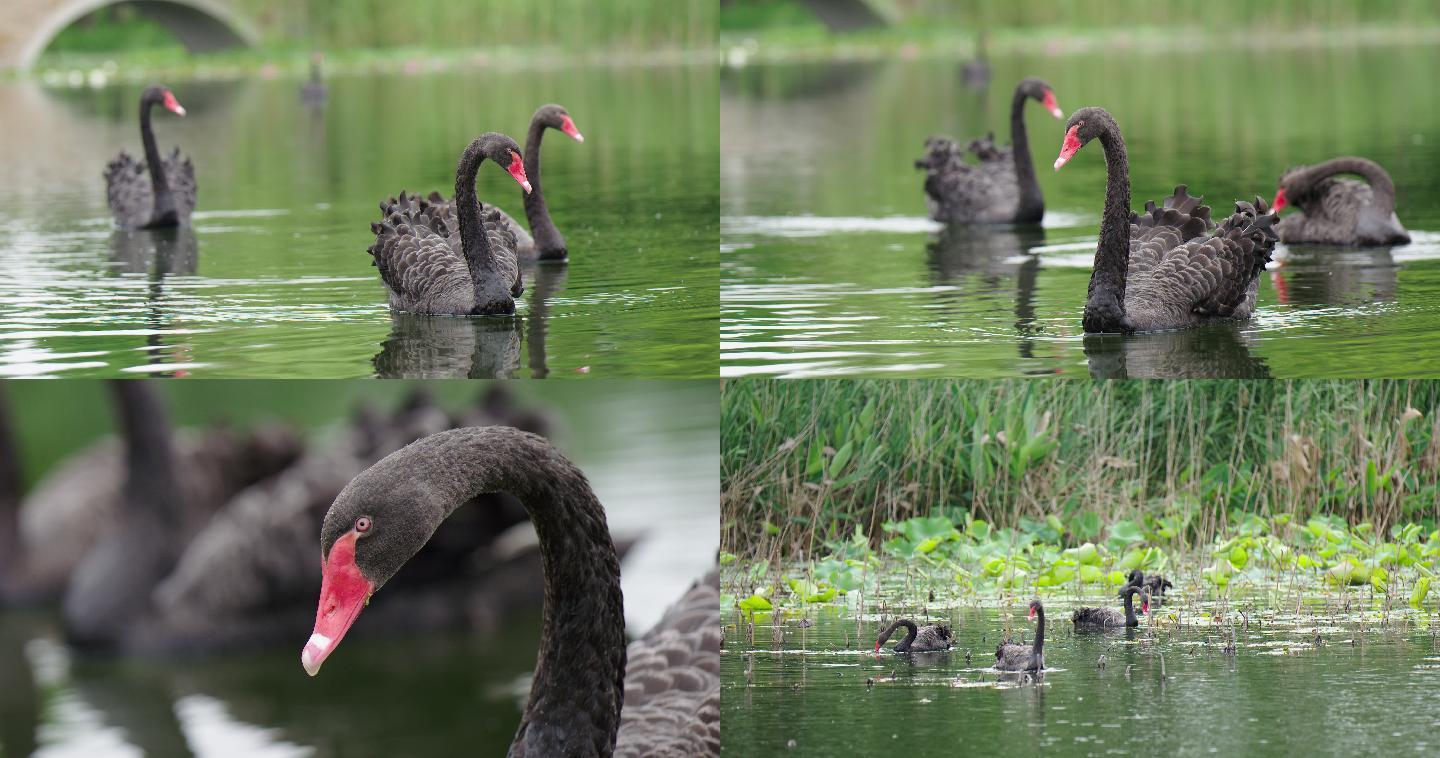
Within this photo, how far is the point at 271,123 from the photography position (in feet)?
46.4

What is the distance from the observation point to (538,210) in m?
6.45

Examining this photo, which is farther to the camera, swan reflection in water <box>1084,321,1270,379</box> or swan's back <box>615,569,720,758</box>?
swan reflection in water <box>1084,321,1270,379</box>

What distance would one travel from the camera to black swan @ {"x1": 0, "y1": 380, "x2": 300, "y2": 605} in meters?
5.18

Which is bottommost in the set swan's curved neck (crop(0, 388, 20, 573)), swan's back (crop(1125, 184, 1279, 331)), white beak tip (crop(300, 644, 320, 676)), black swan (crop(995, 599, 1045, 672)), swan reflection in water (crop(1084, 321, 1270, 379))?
black swan (crop(995, 599, 1045, 672))

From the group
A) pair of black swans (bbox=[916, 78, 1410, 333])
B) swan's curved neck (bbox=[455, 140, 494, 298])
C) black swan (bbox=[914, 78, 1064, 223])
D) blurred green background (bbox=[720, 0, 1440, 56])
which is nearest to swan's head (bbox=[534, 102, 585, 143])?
swan's curved neck (bbox=[455, 140, 494, 298])

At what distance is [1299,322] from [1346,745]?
195 centimetres

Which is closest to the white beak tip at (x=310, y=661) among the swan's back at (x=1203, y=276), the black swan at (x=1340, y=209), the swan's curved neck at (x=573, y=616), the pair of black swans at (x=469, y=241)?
the swan's curved neck at (x=573, y=616)

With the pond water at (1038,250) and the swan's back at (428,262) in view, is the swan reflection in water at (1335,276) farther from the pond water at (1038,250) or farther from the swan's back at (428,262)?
the swan's back at (428,262)

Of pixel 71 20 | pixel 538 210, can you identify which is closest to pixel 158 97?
pixel 538 210

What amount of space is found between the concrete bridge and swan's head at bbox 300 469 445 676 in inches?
673

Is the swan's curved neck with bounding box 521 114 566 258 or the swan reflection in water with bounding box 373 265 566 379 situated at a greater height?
the swan's curved neck with bounding box 521 114 566 258

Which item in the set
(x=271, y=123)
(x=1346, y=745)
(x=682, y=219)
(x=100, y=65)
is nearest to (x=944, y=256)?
(x=682, y=219)

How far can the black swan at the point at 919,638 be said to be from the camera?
14.1ft

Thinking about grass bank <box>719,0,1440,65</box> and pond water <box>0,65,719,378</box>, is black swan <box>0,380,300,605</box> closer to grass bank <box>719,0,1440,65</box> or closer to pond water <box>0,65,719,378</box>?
pond water <box>0,65,719,378</box>
